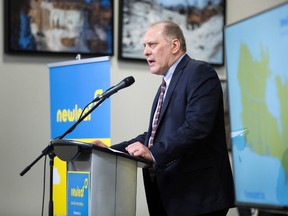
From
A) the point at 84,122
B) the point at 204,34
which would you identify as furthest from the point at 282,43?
the point at 204,34

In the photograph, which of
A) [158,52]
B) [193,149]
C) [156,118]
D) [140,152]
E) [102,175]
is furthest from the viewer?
[158,52]

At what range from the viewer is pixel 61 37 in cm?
418

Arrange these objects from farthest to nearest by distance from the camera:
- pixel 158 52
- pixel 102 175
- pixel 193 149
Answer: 1. pixel 158 52
2. pixel 193 149
3. pixel 102 175

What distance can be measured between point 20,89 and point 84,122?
964mm

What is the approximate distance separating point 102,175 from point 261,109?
3.89 feet

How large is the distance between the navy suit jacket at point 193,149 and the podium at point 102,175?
182mm

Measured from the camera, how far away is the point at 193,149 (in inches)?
104

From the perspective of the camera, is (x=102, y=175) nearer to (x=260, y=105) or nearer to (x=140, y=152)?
(x=140, y=152)

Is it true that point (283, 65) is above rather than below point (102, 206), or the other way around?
above

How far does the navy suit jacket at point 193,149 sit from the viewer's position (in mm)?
2594

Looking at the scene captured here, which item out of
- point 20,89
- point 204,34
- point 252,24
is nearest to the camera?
point 252,24

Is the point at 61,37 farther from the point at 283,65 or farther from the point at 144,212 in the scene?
the point at 283,65

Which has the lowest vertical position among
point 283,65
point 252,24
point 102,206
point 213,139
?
point 102,206

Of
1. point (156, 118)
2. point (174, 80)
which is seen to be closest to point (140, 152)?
point (156, 118)
